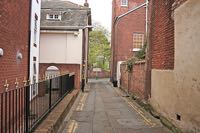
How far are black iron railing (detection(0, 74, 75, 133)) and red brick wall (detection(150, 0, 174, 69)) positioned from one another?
392 centimetres

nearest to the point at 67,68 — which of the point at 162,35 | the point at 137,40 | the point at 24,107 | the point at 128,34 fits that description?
the point at 128,34

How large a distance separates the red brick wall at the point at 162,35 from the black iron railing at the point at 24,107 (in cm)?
392

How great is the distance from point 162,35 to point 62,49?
17.2 m

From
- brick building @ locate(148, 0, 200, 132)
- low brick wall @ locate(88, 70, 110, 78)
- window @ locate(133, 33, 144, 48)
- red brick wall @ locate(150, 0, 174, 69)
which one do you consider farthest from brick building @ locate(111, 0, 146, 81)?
brick building @ locate(148, 0, 200, 132)

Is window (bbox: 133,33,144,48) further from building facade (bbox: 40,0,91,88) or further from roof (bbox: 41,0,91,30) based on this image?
building facade (bbox: 40,0,91,88)

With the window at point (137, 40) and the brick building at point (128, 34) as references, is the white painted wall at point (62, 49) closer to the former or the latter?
Answer: the brick building at point (128, 34)

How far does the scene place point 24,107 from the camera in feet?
26.0

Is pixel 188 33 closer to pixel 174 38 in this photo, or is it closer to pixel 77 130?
pixel 174 38

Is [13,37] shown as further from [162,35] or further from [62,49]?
[62,49]

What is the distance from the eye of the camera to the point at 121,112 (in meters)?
14.7

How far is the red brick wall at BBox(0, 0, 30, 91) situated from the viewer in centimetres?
923

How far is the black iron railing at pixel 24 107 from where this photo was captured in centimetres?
639

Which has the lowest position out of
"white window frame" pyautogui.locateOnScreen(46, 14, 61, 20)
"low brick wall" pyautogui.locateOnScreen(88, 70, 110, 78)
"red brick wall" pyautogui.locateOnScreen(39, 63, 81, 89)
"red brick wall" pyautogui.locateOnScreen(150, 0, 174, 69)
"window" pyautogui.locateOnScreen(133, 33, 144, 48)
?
"low brick wall" pyautogui.locateOnScreen(88, 70, 110, 78)

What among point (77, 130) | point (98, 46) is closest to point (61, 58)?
point (77, 130)
